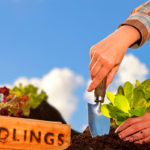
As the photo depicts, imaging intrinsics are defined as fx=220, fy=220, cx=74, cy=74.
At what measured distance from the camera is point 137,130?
72.4 inches

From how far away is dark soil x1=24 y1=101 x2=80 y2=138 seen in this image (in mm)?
5325

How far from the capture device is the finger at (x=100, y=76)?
5.73 feet

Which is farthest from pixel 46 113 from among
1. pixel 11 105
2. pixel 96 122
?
pixel 96 122

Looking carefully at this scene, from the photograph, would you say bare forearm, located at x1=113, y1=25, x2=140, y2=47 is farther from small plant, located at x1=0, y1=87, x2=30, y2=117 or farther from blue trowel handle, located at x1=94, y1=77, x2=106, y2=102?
small plant, located at x1=0, y1=87, x2=30, y2=117

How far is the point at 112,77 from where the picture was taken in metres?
2.12

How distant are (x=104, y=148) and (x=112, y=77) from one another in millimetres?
676

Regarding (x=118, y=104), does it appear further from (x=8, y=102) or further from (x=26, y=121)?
(x=8, y=102)

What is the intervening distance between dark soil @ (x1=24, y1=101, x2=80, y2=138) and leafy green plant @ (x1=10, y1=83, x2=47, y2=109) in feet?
0.68

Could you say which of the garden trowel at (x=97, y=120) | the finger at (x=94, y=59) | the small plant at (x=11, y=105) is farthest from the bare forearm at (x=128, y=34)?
the small plant at (x=11, y=105)

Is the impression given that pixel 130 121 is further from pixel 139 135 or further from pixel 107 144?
pixel 107 144

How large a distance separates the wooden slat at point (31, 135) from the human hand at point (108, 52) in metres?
0.73

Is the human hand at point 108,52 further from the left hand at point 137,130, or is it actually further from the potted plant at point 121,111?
the left hand at point 137,130

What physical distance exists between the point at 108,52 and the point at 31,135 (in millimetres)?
1175

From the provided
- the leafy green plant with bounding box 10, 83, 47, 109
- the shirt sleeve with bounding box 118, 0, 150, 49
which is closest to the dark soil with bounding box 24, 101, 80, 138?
the leafy green plant with bounding box 10, 83, 47, 109
